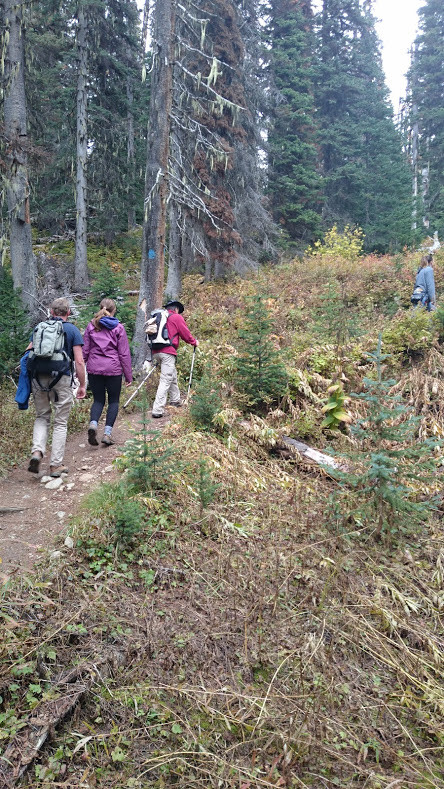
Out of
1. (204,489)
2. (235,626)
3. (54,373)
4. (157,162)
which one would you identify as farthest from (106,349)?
(157,162)

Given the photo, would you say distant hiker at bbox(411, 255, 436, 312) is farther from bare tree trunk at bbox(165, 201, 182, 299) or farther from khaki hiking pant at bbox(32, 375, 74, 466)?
khaki hiking pant at bbox(32, 375, 74, 466)

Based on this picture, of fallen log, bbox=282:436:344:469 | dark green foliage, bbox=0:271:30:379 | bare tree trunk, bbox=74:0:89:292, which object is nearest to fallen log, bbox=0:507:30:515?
fallen log, bbox=282:436:344:469

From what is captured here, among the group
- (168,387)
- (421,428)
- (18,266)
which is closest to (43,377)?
(168,387)

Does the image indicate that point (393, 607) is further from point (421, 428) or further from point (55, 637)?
point (421, 428)

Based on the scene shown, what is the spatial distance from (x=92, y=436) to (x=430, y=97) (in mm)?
40025

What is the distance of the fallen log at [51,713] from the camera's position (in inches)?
107

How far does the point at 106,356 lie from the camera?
285 inches

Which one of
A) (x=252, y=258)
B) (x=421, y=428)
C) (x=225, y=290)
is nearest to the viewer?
(x=421, y=428)

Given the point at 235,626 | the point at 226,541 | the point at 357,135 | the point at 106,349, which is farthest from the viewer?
the point at 357,135

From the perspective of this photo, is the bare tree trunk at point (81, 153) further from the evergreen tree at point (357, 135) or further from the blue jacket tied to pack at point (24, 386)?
the evergreen tree at point (357, 135)

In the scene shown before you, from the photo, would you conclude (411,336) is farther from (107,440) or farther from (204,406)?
(107,440)

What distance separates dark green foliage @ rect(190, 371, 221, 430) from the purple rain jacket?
1.13 meters

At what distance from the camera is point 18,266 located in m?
12.5

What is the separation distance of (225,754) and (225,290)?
14.8 metres
